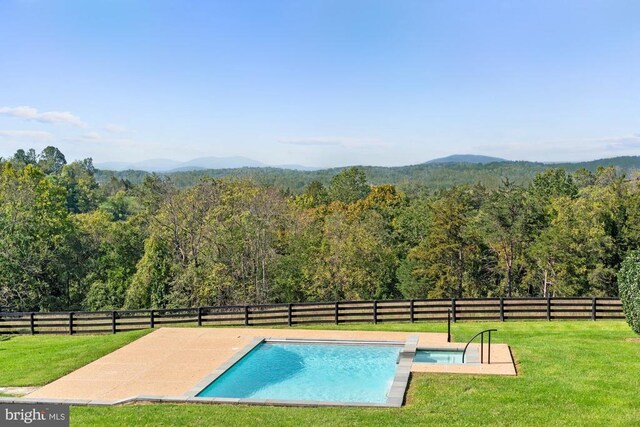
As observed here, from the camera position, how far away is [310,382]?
1348 centimetres

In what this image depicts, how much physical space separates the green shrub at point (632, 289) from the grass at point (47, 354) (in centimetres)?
1476

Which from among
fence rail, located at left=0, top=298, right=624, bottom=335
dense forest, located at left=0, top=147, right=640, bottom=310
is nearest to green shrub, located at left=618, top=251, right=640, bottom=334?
fence rail, located at left=0, top=298, right=624, bottom=335

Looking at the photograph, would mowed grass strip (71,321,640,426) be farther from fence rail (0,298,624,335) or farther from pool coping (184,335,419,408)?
fence rail (0,298,624,335)

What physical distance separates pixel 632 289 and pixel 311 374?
8.85m

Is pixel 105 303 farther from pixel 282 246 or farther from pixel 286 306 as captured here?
pixel 286 306

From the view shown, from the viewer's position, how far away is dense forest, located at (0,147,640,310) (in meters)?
33.4

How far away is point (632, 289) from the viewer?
14547mm

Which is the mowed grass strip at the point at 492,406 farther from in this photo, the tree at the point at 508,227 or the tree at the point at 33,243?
the tree at the point at 508,227

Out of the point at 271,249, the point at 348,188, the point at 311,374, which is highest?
the point at 348,188

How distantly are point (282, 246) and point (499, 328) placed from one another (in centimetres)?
2586

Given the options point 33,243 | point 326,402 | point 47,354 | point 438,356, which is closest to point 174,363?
point 47,354

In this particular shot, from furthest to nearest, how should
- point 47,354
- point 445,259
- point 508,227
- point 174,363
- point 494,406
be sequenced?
point 508,227 < point 445,259 < point 47,354 < point 174,363 < point 494,406
